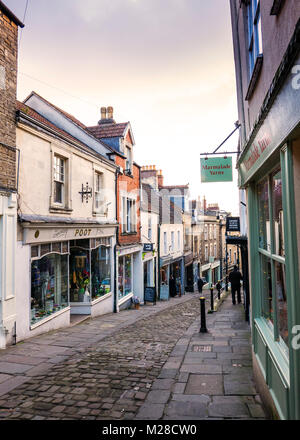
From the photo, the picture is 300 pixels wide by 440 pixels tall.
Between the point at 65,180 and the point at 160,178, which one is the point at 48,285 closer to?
the point at 65,180

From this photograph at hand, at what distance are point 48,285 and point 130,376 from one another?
16.9ft

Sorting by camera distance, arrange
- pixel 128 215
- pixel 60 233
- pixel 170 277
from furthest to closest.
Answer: pixel 170 277
pixel 128 215
pixel 60 233

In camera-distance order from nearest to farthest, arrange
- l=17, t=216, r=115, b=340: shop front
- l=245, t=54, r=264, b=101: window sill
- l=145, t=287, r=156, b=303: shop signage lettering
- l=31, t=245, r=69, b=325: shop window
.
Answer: l=245, t=54, r=264, b=101: window sill
l=17, t=216, r=115, b=340: shop front
l=31, t=245, r=69, b=325: shop window
l=145, t=287, r=156, b=303: shop signage lettering

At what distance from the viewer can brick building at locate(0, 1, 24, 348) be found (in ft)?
23.9

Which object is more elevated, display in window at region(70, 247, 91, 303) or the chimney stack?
the chimney stack

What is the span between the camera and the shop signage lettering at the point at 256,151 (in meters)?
3.58

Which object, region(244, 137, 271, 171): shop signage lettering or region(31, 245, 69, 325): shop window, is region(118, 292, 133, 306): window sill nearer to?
region(31, 245, 69, 325): shop window

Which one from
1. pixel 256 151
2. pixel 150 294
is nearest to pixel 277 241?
pixel 256 151

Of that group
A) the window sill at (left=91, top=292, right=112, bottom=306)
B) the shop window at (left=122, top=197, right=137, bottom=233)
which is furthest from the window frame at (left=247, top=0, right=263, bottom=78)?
the shop window at (left=122, top=197, right=137, bottom=233)

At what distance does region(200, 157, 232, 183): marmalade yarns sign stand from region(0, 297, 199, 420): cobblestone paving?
4.39 m

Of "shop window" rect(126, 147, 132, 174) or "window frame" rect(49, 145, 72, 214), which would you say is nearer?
"window frame" rect(49, 145, 72, 214)

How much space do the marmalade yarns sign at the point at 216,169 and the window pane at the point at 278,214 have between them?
4596mm

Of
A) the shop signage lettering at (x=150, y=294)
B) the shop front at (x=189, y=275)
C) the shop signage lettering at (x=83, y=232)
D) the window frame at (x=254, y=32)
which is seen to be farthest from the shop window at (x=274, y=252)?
the shop front at (x=189, y=275)

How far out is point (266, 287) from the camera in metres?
4.77
